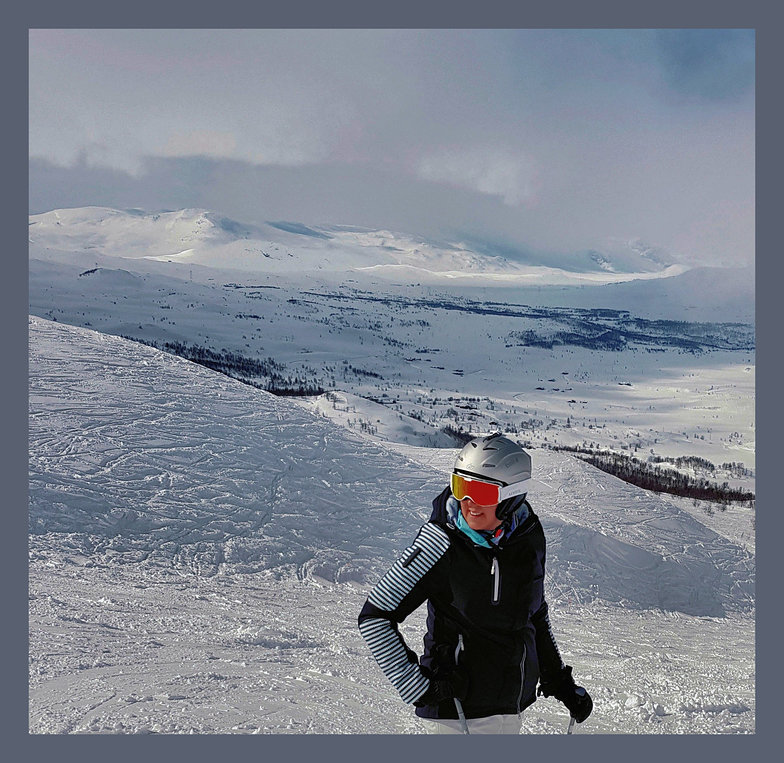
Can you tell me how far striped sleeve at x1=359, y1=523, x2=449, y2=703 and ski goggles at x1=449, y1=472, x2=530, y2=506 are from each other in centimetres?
20

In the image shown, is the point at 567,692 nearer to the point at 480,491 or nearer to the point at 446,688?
the point at 446,688

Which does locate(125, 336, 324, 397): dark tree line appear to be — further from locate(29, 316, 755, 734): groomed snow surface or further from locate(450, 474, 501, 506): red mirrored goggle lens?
locate(450, 474, 501, 506): red mirrored goggle lens

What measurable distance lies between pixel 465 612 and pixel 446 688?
342mm

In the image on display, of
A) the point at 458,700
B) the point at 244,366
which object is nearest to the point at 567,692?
the point at 458,700

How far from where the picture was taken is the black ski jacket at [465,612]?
102 inches

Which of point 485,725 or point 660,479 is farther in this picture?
point 660,479

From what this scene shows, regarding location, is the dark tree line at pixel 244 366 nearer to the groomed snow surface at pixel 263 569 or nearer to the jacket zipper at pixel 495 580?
the groomed snow surface at pixel 263 569

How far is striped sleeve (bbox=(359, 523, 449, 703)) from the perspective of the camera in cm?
256

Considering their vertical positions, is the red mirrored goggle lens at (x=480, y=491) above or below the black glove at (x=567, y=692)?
above

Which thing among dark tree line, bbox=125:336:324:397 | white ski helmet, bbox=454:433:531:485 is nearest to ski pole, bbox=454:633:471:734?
white ski helmet, bbox=454:433:531:485

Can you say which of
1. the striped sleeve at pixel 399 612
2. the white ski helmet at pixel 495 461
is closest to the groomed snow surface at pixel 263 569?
the striped sleeve at pixel 399 612

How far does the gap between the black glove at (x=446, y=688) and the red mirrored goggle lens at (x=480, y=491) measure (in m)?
0.75

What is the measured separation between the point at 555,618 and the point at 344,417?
16268 millimetres

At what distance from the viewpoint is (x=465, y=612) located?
8.59 feet
